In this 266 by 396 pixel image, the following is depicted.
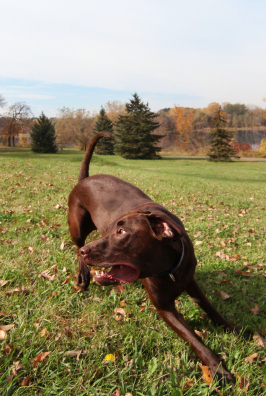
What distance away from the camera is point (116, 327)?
227 cm

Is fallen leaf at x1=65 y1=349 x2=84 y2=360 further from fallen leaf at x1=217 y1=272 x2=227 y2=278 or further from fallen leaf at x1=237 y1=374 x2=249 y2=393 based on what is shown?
fallen leaf at x1=217 y1=272 x2=227 y2=278

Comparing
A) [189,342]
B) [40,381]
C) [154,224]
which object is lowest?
[40,381]

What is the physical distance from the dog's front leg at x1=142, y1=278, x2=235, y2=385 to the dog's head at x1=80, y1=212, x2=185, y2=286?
11.9 inches

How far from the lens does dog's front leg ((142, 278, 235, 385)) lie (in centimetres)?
184

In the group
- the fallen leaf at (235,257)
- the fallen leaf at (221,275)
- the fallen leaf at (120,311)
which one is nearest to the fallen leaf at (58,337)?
the fallen leaf at (120,311)

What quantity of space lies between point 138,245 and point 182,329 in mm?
809

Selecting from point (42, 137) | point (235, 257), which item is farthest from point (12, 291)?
point (42, 137)

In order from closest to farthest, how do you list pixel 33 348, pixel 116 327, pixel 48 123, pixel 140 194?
pixel 33 348
pixel 116 327
pixel 140 194
pixel 48 123

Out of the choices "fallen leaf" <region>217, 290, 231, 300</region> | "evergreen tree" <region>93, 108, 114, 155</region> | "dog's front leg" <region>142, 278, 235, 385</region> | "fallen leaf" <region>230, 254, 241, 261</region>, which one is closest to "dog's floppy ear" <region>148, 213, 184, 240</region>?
"dog's front leg" <region>142, 278, 235, 385</region>

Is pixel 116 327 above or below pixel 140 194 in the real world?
below

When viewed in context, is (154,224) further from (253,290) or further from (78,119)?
(78,119)

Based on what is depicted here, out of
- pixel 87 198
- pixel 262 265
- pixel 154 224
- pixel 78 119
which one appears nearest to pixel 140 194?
pixel 87 198

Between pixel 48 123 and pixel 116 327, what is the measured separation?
3377cm

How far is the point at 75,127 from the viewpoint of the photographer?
1698 inches
